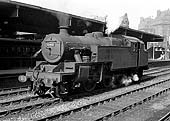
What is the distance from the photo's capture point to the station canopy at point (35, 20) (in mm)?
12342

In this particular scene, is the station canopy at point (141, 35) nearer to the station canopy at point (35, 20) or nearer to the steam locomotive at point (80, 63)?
the station canopy at point (35, 20)

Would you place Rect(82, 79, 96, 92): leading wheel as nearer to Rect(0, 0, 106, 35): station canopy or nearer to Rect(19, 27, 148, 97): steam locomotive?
Rect(19, 27, 148, 97): steam locomotive

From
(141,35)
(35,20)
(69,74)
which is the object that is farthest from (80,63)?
(141,35)

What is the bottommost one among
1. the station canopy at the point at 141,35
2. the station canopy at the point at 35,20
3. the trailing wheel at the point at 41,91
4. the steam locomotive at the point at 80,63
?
the trailing wheel at the point at 41,91

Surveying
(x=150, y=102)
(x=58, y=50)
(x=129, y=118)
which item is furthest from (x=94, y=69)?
(x=129, y=118)

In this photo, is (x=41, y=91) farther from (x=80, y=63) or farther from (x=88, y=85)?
(x=88, y=85)

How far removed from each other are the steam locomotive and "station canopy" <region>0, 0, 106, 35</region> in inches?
106

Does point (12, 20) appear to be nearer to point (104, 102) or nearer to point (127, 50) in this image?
point (127, 50)

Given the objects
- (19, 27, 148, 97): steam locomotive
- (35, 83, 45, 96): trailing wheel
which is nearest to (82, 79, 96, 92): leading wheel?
(19, 27, 148, 97): steam locomotive

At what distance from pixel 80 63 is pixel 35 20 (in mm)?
5833

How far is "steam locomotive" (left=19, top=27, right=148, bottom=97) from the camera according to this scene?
385 inches

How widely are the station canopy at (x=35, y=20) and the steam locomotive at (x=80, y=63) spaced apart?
8.79 feet

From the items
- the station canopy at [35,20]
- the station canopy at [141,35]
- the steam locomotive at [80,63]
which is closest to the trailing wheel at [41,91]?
the steam locomotive at [80,63]

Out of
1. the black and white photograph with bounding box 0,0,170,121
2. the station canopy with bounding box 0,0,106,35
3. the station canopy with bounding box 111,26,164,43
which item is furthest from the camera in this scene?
the station canopy with bounding box 111,26,164,43
